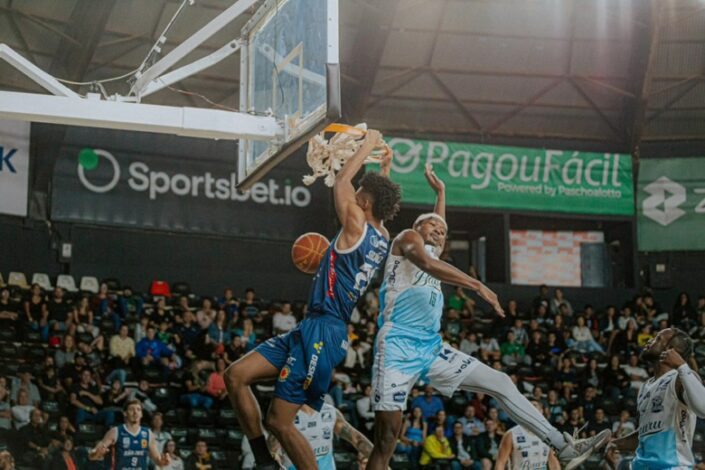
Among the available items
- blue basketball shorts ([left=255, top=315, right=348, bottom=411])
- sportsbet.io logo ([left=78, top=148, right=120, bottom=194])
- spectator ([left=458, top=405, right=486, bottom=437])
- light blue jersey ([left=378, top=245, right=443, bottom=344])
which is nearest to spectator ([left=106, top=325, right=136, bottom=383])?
sportsbet.io logo ([left=78, top=148, right=120, bottom=194])

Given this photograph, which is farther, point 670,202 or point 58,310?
point 670,202

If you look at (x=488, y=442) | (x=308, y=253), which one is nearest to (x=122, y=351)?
(x=488, y=442)

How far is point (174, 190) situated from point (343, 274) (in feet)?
52.0

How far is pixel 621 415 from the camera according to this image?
17594 millimetres

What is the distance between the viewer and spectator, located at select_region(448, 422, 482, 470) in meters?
16.1

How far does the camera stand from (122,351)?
1753 centimetres

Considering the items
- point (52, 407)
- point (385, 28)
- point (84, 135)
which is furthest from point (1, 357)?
point (385, 28)

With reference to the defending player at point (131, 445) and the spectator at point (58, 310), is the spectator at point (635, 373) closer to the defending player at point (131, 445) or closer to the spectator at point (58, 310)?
the spectator at point (58, 310)

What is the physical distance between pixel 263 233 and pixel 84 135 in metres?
4.59

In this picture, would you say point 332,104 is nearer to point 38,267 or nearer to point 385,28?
point 385,28

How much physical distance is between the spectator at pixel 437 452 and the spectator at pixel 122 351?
5114 millimetres

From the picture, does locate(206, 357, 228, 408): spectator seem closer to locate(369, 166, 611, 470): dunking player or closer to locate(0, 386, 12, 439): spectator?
locate(0, 386, 12, 439): spectator

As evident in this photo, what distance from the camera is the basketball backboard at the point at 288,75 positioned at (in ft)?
26.8

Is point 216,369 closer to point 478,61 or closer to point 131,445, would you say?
point 131,445
